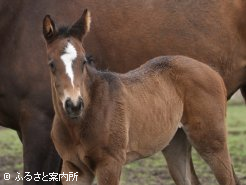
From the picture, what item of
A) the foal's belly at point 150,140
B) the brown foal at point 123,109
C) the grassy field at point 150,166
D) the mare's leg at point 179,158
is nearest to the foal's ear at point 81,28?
the brown foal at point 123,109

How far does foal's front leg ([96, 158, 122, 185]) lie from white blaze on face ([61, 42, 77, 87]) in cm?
64

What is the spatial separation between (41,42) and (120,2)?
2.64 feet

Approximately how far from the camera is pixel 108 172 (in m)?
5.95

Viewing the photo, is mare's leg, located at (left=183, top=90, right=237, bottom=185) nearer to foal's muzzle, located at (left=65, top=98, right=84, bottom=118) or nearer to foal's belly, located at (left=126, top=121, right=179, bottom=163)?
foal's belly, located at (left=126, top=121, right=179, bottom=163)

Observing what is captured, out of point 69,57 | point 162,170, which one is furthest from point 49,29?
point 162,170

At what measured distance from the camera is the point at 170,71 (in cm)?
667

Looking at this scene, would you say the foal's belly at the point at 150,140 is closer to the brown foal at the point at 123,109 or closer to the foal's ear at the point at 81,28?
the brown foal at the point at 123,109

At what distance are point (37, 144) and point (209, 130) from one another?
1329 mm

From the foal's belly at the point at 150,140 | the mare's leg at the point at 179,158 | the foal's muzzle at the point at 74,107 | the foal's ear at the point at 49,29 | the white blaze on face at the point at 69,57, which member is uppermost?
the foal's ear at the point at 49,29

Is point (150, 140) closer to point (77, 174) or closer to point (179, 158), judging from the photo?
point (77, 174)

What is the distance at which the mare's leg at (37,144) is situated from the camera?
6840mm

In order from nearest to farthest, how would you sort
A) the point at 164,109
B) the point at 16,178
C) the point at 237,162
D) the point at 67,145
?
the point at 67,145 < the point at 164,109 < the point at 16,178 < the point at 237,162

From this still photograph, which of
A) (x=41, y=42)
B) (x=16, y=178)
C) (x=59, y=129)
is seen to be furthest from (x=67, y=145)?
(x=16, y=178)

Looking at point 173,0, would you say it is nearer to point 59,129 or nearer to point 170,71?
point 170,71
